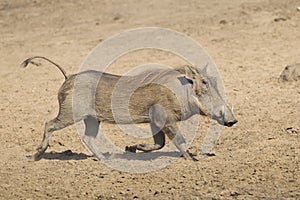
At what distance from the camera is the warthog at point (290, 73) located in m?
8.65

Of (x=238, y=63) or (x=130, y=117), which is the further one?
(x=238, y=63)

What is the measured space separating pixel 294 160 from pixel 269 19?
6699 mm

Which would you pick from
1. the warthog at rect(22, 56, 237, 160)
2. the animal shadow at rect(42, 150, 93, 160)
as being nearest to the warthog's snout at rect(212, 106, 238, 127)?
the warthog at rect(22, 56, 237, 160)

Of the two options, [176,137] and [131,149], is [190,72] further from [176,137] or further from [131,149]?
[131,149]

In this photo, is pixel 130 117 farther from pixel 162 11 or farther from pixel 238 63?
pixel 162 11

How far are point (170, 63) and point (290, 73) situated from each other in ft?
6.51

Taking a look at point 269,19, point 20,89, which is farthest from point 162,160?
point 269,19

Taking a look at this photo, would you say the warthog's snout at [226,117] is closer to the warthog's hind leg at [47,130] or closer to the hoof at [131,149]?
the hoof at [131,149]

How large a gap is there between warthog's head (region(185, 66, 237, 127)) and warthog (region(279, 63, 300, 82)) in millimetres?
2578

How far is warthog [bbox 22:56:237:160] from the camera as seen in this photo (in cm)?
625

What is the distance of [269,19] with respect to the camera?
12.4m

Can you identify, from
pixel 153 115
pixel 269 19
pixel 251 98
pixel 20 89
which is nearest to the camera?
pixel 153 115

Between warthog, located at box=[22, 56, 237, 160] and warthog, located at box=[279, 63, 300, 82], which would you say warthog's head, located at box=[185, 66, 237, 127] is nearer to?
warthog, located at box=[22, 56, 237, 160]

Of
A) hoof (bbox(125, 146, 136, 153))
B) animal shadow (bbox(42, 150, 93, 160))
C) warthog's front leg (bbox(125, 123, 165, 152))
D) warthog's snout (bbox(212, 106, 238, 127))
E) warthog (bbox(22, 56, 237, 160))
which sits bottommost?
animal shadow (bbox(42, 150, 93, 160))
